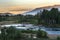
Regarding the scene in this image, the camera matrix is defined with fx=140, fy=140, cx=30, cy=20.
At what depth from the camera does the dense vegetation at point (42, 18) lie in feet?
8.86

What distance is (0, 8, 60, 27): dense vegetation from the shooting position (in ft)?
8.86

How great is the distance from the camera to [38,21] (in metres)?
2.73

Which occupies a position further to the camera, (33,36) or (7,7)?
(7,7)

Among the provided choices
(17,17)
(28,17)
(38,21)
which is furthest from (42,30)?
(17,17)

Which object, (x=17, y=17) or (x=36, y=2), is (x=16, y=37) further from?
(x=36, y=2)

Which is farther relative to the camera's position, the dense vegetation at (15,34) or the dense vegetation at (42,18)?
the dense vegetation at (42,18)

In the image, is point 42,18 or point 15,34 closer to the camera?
point 15,34

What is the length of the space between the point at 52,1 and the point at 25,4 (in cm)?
55

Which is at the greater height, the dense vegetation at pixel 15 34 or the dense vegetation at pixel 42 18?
the dense vegetation at pixel 42 18

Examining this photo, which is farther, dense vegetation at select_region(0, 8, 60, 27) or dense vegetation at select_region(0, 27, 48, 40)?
dense vegetation at select_region(0, 8, 60, 27)

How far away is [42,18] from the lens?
2.76 meters

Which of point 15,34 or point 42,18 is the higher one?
point 42,18

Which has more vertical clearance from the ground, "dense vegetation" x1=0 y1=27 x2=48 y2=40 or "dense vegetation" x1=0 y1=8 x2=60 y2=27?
"dense vegetation" x1=0 y1=8 x2=60 y2=27

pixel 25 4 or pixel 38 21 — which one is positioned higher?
pixel 25 4
